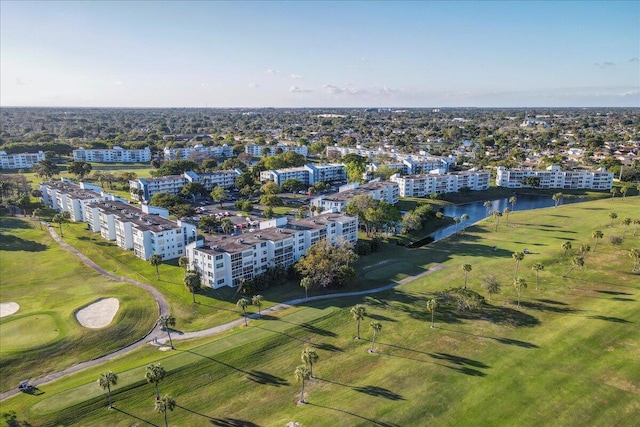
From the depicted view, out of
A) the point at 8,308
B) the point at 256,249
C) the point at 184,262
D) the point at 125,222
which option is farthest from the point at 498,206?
the point at 8,308

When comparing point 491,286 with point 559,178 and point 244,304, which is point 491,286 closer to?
point 244,304

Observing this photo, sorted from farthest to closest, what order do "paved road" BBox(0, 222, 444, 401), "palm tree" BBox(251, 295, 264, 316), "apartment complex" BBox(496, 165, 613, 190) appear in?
"apartment complex" BBox(496, 165, 613, 190)
"palm tree" BBox(251, 295, 264, 316)
"paved road" BBox(0, 222, 444, 401)

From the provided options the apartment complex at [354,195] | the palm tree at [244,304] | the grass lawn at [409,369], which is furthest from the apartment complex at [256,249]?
the apartment complex at [354,195]

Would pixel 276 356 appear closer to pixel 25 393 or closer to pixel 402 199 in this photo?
pixel 25 393

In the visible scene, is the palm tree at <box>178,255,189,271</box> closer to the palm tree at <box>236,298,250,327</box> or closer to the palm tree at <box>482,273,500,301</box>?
the palm tree at <box>236,298,250,327</box>

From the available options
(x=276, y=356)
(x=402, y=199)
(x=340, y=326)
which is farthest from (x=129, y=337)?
(x=402, y=199)

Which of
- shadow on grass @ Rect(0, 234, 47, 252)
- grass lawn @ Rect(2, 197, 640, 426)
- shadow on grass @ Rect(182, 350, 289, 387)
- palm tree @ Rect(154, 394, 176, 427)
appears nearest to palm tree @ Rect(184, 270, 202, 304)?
grass lawn @ Rect(2, 197, 640, 426)

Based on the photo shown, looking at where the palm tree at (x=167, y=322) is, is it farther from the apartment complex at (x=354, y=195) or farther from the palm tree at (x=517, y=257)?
the apartment complex at (x=354, y=195)
